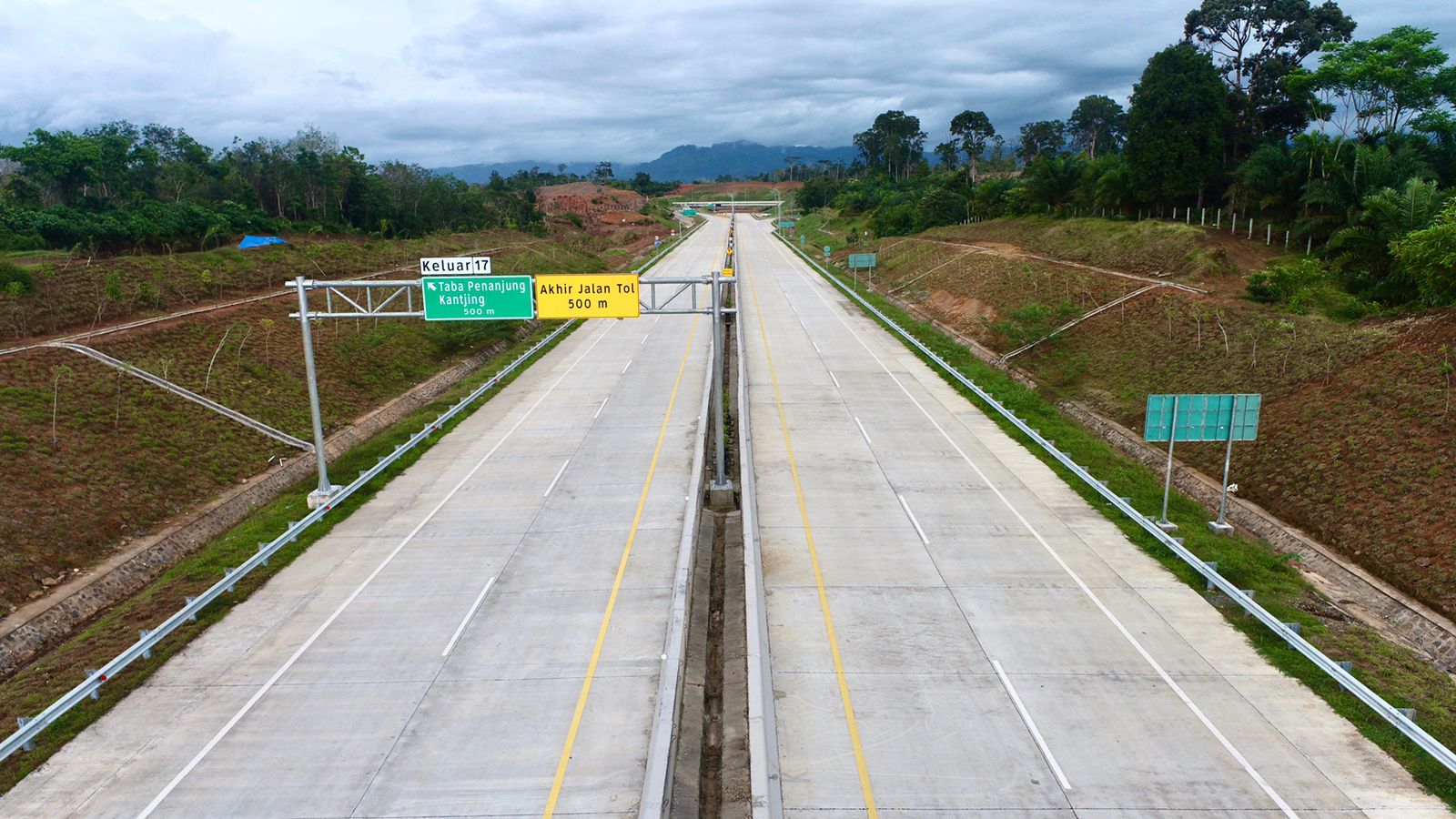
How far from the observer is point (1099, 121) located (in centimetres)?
12719

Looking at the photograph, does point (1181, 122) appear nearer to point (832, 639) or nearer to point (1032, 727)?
point (832, 639)

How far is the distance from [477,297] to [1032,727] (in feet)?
58.7

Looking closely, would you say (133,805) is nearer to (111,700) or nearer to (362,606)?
(111,700)

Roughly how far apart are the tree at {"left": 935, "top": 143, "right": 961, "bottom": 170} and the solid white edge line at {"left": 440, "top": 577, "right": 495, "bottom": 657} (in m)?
117

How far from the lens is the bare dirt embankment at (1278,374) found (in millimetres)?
19875

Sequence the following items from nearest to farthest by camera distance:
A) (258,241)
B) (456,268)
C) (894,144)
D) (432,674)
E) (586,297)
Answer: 1. (432,674)
2. (456,268)
3. (586,297)
4. (258,241)
5. (894,144)

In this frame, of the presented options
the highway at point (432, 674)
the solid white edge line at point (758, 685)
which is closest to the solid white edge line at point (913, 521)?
the solid white edge line at point (758, 685)

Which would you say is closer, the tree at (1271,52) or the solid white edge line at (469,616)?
the solid white edge line at (469,616)

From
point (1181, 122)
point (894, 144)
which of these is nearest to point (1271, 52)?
point (1181, 122)

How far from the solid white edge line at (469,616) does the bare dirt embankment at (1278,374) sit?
18.7m

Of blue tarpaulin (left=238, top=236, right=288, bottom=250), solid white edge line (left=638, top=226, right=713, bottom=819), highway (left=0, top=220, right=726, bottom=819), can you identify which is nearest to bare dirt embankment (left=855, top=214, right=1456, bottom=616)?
solid white edge line (left=638, top=226, right=713, bottom=819)

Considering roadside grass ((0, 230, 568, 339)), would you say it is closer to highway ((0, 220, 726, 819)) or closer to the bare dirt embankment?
highway ((0, 220, 726, 819))

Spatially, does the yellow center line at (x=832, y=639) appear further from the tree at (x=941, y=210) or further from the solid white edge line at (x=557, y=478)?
the tree at (x=941, y=210)

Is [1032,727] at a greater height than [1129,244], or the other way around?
[1129,244]
